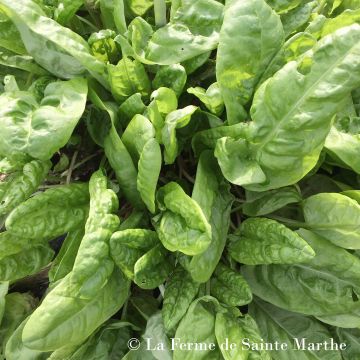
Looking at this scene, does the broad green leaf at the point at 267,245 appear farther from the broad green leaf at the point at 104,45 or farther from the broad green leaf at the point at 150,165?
the broad green leaf at the point at 104,45

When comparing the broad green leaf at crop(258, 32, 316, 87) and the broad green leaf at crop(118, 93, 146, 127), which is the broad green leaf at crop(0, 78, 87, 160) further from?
the broad green leaf at crop(258, 32, 316, 87)

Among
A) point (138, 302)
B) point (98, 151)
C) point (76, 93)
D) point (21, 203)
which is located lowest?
point (138, 302)

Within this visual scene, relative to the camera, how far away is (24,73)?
3.39 ft

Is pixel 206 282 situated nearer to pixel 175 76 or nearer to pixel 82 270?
pixel 82 270

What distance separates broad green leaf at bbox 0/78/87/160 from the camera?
750 mm

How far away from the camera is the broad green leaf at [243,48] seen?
0.71 m

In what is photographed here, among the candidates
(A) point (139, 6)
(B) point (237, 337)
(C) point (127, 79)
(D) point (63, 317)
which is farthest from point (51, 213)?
(A) point (139, 6)

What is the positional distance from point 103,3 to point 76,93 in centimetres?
25

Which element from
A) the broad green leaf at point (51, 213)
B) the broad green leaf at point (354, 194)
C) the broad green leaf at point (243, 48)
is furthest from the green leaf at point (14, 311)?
the broad green leaf at point (354, 194)

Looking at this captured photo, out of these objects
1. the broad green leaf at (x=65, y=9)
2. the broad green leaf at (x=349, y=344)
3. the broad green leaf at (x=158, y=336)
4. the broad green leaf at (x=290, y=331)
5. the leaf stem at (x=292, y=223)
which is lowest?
the broad green leaf at (x=349, y=344)

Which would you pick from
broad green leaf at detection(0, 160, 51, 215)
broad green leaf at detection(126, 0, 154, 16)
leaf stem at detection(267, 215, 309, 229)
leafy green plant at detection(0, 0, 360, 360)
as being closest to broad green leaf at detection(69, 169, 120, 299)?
leafy green plant at detection(0, 0, 360, 360)

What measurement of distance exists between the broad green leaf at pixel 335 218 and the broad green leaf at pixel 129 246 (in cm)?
29

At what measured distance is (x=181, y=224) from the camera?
764 mm

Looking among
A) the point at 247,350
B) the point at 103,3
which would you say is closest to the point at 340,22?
the point at 103,3
